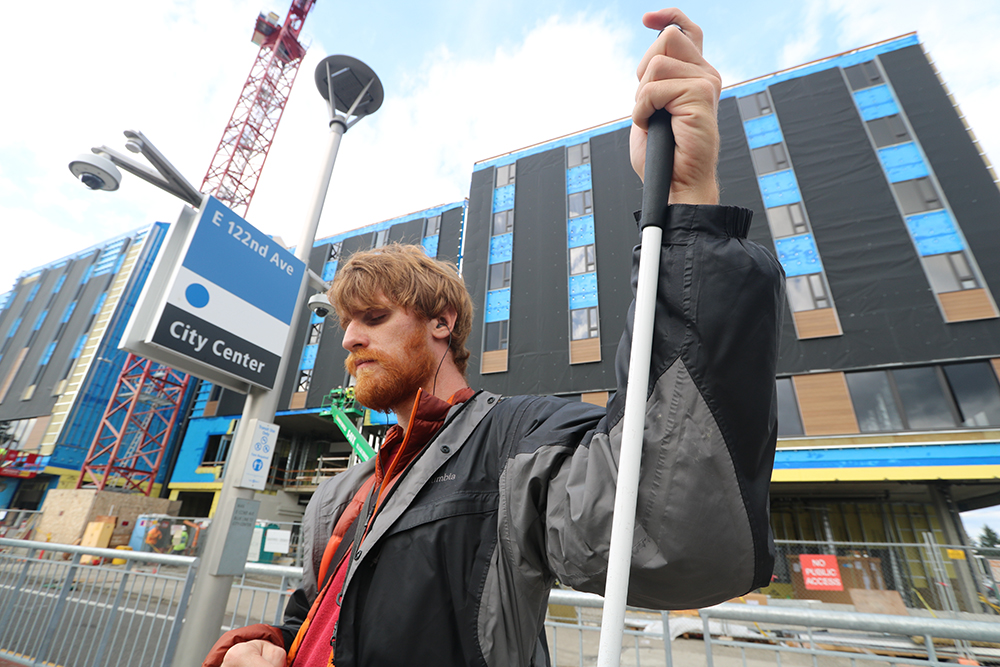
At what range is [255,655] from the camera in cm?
134

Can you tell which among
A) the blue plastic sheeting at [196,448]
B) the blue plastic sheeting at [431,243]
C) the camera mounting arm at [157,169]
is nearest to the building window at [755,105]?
the blue plastic sheeting at [431,243]

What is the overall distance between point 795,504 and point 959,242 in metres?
10.1

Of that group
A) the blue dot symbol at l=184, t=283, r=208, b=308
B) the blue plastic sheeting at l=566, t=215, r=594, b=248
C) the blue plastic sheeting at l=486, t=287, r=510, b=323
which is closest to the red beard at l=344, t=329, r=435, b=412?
the blue dot symbol at l=184, t=283, r=208, b=308

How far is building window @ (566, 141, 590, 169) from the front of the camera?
22875 mm

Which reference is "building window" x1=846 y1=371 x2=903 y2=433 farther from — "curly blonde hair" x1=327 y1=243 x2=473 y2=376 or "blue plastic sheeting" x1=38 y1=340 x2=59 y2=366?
"blue plastic sheeting" x1=38 y1=340 x2=59 y2=366

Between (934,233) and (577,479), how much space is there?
68.1 feet

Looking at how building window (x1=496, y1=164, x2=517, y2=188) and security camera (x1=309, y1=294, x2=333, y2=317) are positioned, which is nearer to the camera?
security camera (x1=309, y1=294, x2=333, y2=317)

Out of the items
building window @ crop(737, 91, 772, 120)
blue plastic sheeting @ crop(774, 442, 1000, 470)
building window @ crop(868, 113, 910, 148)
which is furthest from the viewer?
building window @ crop(737, 91, 772, 120)

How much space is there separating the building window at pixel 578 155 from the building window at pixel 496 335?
28.6ft

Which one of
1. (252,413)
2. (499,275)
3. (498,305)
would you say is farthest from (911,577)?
(499,275)

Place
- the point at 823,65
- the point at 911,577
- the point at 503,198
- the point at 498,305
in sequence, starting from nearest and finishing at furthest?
the point at 911,577 → the point at 823,65 → the point at 498,305 → the point at 503,198

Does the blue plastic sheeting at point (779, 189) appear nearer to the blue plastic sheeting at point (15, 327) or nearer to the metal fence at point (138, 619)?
the metal fence at point (138, 619)

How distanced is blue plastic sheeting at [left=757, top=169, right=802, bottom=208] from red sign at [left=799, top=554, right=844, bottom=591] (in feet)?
41.0

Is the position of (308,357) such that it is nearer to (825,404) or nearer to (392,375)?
(825,404)
